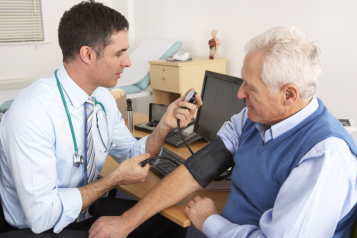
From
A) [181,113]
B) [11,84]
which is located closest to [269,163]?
[181,113]

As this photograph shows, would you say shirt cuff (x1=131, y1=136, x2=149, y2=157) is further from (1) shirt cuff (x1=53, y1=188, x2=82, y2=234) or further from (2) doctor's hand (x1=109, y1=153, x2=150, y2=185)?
(1) shirt cuff (x1=53, y1=188, x2=82, y2=234)

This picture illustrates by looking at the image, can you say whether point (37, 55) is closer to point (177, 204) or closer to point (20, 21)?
point (20, 21)

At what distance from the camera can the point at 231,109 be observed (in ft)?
4.77

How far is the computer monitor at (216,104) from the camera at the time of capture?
→ 56.5 inches

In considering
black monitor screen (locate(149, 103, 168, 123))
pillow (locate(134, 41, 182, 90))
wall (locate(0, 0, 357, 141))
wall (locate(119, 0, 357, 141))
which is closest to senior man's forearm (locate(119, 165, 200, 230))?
black monitor screen (locate(149, 103, 168, 123))

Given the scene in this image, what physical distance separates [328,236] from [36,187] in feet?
2.91

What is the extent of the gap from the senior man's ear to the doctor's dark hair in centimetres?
72

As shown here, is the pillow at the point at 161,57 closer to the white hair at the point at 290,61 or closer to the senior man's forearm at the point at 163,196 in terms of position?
the senior man's forearm at the point at 163,196

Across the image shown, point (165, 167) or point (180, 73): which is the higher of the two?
point (180, 73)

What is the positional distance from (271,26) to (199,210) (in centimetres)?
222

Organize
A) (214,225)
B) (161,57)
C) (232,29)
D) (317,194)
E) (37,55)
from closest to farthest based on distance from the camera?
(317,194), (214,225), (232,29), (161,57), (37,55)

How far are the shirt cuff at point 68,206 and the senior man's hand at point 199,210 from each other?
0.39 metres

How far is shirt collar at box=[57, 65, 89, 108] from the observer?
48.3 inches

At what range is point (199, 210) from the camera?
105cm
